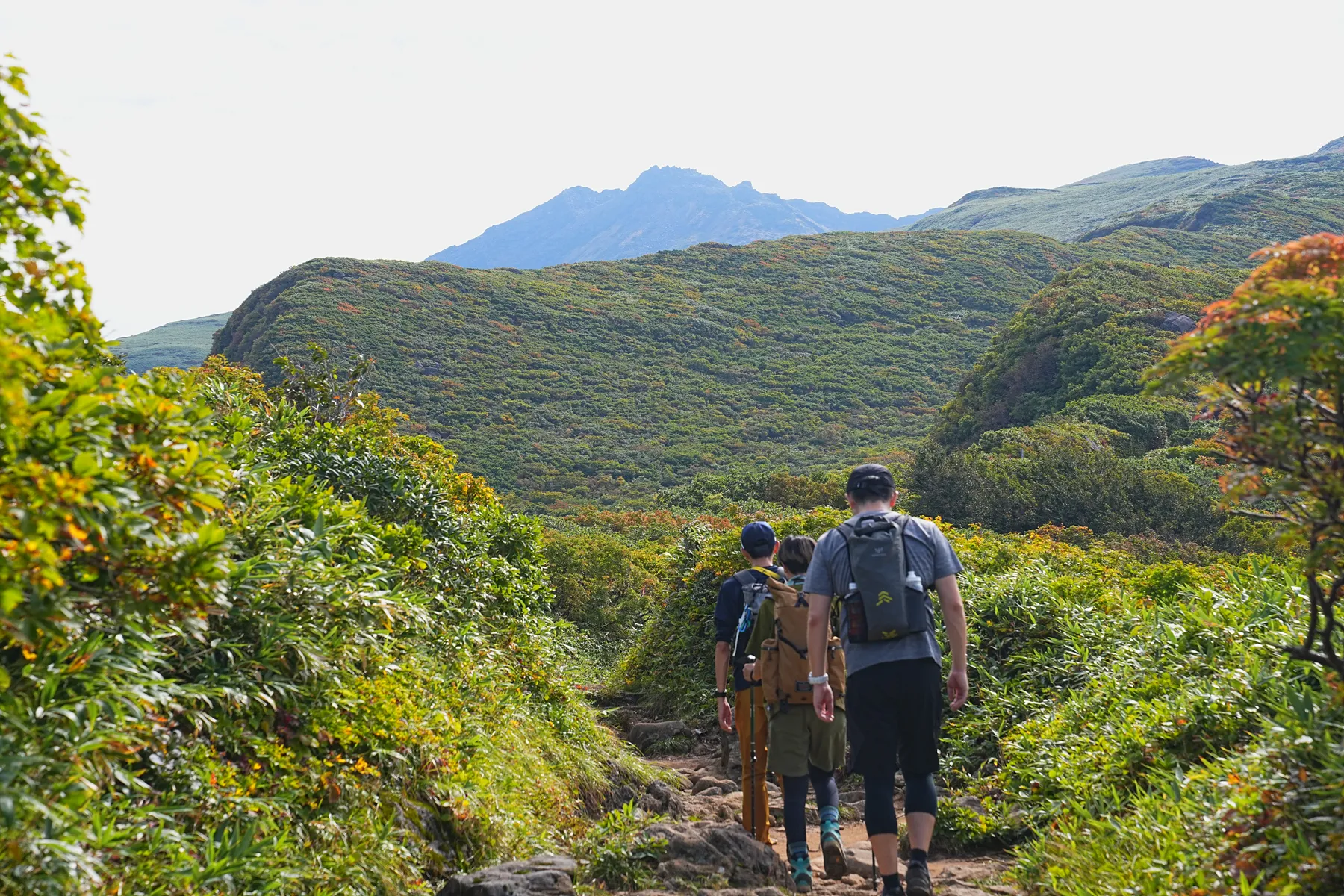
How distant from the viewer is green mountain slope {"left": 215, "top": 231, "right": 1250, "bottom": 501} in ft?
142

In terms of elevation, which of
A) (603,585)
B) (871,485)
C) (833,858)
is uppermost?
(871,485)

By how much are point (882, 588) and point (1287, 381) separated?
168 cm

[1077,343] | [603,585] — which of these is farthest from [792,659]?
[1077,343]

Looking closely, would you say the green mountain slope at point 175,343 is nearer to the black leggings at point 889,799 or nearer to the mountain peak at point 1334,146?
the black leggings at point 889,799

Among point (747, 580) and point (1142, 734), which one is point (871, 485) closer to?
point (747, 580)

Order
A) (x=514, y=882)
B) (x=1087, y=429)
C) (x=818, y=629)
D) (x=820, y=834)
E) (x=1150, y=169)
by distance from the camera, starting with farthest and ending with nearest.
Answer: (x=1150, y=169) → (x=1087, y=429) → (x=820, y=834) → (x=818, y=629) → (x=514, y=882)

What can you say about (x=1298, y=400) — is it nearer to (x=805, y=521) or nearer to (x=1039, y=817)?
(x=1039, y=817)

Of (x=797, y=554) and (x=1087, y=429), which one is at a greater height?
(x=797, y=554)

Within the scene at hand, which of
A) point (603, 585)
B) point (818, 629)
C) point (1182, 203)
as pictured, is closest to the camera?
point (818, 629)

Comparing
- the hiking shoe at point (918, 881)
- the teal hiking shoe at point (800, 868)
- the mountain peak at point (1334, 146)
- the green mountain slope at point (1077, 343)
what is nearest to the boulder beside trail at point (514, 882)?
the teal hiking shoe at point (800, 868)

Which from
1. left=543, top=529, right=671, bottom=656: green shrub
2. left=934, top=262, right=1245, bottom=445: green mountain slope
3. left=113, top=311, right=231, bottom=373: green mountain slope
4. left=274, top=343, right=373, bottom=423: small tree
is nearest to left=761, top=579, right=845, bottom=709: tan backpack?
left=274, top=343, right=373, bottom=423: small tree

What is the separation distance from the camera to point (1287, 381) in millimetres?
2629

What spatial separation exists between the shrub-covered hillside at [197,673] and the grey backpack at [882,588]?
1.83m

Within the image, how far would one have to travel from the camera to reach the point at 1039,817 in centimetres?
463
